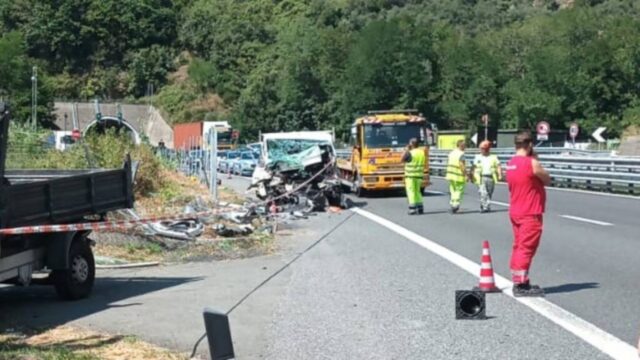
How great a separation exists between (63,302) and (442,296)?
14.4 ft

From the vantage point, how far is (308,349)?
803 centimetres

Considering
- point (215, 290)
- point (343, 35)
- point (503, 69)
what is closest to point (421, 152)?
point (215, 290)

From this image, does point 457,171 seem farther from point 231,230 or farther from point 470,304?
point 470,304

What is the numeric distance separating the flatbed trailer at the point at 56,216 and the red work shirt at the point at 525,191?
5.03 metres

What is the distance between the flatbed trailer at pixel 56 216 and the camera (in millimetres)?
9474

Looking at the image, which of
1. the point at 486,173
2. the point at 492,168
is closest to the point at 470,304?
the point at 486,173

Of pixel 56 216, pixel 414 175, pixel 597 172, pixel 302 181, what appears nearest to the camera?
pixel 56 216

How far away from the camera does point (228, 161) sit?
56.5 metres

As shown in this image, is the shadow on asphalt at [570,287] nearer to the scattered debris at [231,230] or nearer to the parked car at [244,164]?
the scattered debris at [231,230]

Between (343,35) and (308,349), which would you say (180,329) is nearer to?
(308,349)

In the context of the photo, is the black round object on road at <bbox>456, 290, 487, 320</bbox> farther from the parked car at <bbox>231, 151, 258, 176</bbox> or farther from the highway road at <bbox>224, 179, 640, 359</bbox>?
the parked car at <bbox>231, 151, 258, 176</bbox>

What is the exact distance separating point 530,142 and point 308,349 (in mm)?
4141

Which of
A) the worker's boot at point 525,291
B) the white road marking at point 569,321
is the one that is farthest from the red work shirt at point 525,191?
the white road marking at point 569,321

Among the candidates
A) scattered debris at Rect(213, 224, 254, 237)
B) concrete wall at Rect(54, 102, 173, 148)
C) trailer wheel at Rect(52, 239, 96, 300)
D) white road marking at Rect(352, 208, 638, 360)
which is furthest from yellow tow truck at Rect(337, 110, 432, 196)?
concrete wall at Rect(54, 102, 173, 148)
